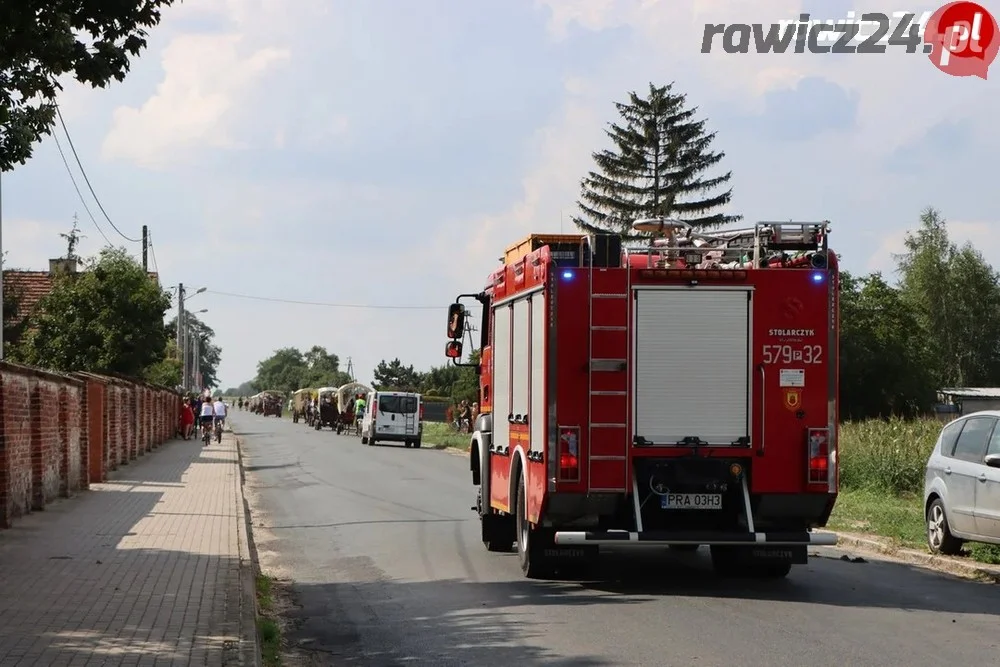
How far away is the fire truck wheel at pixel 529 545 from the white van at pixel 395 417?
39.0 m

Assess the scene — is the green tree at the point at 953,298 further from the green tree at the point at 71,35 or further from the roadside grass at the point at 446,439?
the green tree at the point at 71,35

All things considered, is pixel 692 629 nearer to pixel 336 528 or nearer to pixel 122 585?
pixel 122 585

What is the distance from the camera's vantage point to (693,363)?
11.9 metres

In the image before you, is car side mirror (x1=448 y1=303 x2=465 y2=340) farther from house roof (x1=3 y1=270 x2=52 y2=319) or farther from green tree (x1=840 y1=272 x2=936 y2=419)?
green tree (x1=840 y1=272 x2=936 y2=419)

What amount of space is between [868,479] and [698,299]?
1271 centimetres

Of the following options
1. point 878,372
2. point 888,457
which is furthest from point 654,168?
point 888,457

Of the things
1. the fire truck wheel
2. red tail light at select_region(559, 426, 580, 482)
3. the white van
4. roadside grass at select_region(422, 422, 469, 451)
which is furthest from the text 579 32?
the white van

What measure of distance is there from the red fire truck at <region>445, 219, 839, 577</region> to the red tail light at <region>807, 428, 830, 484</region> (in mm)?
11

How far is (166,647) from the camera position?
8297 millimetres

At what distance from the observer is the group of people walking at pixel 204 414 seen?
44941 mm

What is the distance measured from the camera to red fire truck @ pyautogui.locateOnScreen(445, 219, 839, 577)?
38.1 ft

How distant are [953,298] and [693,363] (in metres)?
79.7

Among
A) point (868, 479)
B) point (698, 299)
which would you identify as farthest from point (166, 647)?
point (868, 479)

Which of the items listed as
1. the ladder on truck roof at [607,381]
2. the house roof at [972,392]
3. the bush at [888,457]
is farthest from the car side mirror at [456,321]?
the house roof at [972,392]
